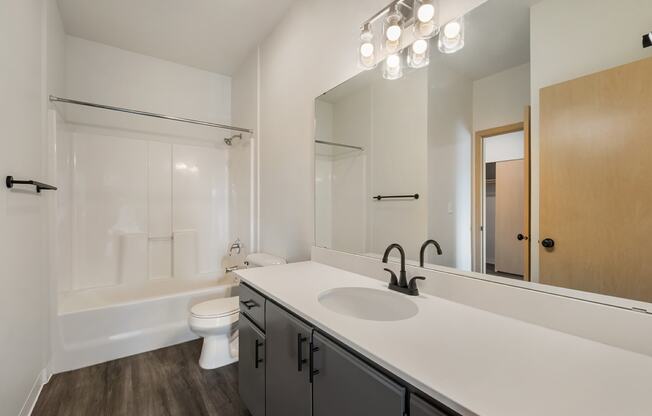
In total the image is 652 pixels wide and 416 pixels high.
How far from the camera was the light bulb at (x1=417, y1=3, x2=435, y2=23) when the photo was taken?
1224mm

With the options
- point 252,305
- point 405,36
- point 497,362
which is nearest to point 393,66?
point 405,36

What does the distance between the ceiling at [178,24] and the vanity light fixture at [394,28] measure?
1.23 meters

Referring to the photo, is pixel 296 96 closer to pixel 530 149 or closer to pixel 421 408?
pixel 530 149

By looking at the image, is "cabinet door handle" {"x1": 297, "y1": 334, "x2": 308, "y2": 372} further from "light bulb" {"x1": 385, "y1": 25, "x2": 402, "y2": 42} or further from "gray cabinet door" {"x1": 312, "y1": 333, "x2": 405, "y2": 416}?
"light bulb" {"x1": 385, "y1": 25, "x2": 402, "y2": 42}

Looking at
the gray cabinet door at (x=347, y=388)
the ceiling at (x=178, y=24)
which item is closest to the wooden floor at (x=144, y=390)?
the gray cabinet door at (x=347, y=388)

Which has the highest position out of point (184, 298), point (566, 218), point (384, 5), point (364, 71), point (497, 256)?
point (384, 5)

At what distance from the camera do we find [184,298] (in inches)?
99.1

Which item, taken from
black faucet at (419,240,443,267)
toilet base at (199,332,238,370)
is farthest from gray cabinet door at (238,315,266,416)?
black faucet at (419,240,443,267)

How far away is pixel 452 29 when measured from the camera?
1.18 metres

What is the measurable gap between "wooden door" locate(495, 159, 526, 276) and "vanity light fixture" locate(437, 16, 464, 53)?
56 cm

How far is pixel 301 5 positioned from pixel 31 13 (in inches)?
66.7

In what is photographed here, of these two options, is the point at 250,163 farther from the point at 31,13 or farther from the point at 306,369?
the point at 306,369

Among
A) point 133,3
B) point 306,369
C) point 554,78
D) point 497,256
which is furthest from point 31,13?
point 497,256

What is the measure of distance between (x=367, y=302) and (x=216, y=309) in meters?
1.32
